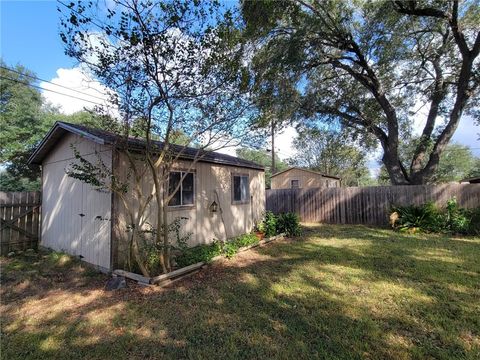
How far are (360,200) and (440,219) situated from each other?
326cm

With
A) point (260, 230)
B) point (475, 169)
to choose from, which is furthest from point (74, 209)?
A: point (475, 169)

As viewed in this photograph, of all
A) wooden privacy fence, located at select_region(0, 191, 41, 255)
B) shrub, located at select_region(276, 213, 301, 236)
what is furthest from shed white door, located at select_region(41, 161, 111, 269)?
shrub, located at select_region(276, 213, 301, 236)

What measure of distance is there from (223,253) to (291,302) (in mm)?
2912

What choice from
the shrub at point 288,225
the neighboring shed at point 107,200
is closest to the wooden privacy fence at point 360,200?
the shrub at point 288,225

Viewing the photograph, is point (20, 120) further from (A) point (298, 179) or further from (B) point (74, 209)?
(A) point (298, 179)

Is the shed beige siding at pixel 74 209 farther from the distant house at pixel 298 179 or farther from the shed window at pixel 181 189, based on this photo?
the distant house at pixel 298 179

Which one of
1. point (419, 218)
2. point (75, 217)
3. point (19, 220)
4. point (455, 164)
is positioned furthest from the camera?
point (455, 164)

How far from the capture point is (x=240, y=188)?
9.54 m

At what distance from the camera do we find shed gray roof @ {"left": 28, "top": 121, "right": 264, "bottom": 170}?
5309mm

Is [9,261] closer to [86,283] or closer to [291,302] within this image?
[86,283]

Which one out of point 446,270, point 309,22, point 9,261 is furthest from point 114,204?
point 309,22

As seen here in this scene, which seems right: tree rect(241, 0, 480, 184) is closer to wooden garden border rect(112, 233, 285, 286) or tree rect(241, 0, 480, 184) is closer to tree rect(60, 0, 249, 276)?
tree rect(60, 0, 249, 276)

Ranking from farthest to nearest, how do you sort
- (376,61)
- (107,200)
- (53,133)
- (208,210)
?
1. (376,61)
2. (208,210)
3. (53,133)
4. (107,200)

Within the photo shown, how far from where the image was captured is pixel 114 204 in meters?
5.41
